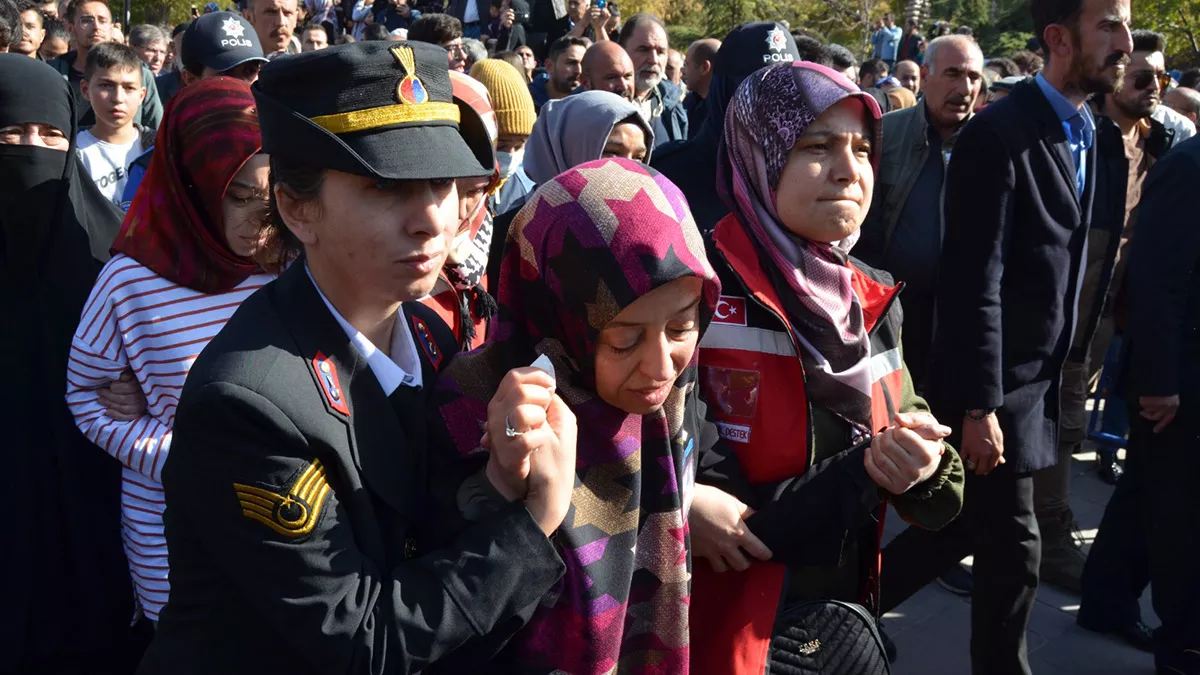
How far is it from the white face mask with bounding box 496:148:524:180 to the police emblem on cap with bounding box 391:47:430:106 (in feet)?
9.62

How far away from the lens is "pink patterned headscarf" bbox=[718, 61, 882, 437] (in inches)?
90.7

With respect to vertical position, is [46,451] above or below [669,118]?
above

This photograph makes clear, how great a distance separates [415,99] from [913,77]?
→ 1112 cm

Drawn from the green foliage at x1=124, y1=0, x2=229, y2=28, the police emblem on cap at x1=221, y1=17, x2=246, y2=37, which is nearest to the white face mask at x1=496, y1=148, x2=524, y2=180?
the police emblem on cap at x1=221, y1=17, x2=246, y2=37

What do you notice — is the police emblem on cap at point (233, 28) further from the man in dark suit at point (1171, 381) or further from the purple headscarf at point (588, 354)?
the man in dark suit at point (1171, 381)

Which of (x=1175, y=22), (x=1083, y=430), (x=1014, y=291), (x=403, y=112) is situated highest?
(x=403, y=112)

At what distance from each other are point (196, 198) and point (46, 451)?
939mm

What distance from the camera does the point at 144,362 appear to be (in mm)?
2598

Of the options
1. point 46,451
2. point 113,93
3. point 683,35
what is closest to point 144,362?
point 46,451

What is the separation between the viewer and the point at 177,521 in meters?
1.56

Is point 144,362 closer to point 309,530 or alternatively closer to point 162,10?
point 309,530

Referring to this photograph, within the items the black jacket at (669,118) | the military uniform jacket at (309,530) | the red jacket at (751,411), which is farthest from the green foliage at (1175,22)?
the military uniform jacket at (309,530)

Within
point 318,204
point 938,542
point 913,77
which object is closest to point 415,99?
point 318,204

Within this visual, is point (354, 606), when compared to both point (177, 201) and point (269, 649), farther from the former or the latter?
point (177, 201)
